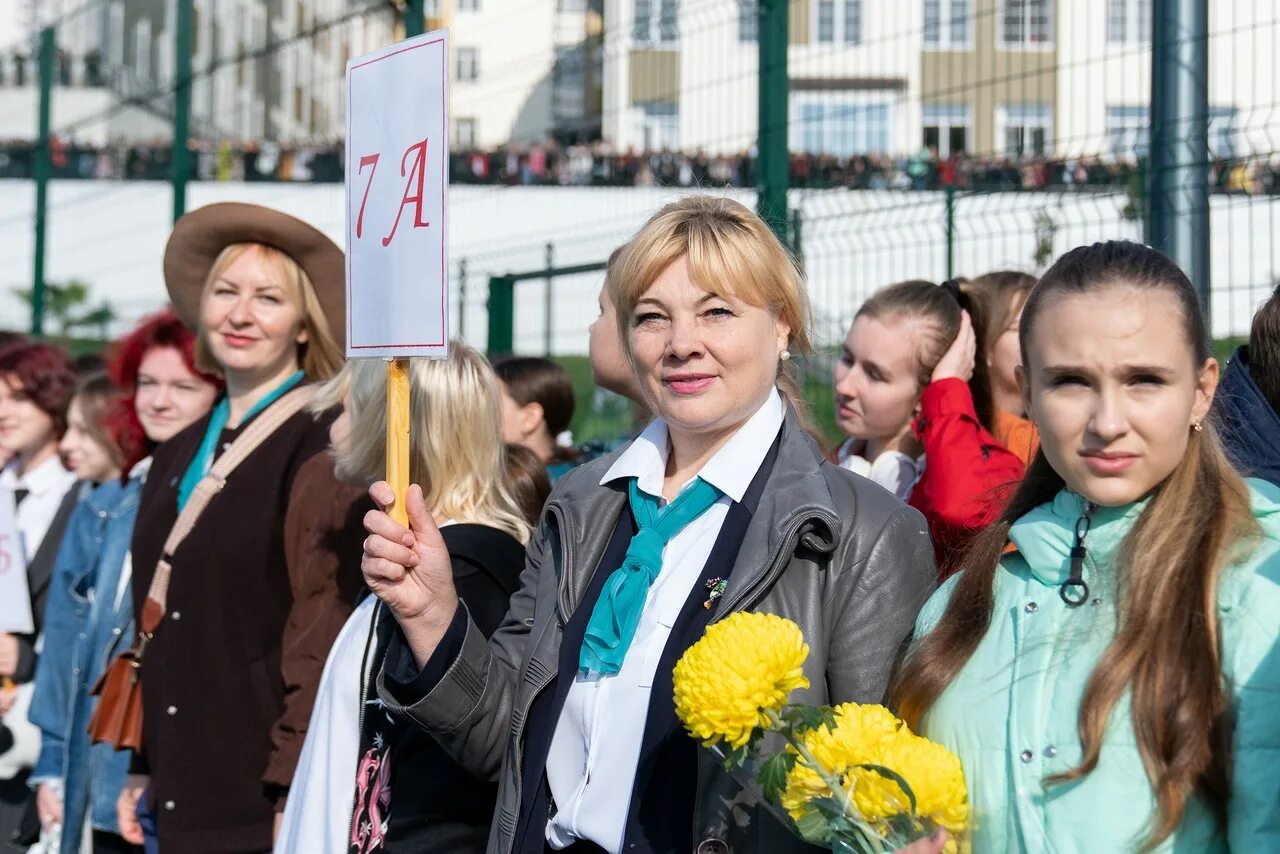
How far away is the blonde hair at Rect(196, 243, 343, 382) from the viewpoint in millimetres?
4262

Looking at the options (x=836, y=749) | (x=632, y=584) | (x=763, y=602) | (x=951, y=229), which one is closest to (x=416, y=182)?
(x=632, y=584)

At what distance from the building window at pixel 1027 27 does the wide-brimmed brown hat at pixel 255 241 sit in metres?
2.40

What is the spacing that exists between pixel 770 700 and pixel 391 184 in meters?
1.33

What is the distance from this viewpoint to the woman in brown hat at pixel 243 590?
3555 mm

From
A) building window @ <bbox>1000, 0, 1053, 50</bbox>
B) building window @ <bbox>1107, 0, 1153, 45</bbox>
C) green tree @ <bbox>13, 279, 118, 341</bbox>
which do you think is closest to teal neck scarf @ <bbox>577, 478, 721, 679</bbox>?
building window @ <bbox>1107, 0, 1153, 45</bbox>

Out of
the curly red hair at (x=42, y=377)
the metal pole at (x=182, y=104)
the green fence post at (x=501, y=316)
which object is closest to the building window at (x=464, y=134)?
the metal pole at (x=182, y=104)

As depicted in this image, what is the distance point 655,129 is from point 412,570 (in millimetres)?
6546

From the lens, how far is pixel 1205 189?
13.3 feet

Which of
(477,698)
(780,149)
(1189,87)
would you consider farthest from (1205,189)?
(477,698)

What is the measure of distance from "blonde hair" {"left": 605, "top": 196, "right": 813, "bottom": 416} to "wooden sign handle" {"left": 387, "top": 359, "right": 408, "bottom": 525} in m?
0.43

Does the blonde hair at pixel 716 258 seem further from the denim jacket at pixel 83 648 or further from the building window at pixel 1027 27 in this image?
the building window at pixel 1027 27

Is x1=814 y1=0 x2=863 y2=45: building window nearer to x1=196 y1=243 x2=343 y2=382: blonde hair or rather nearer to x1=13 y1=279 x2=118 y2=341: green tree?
x1=196 y1=243 x2=343 y2=382: blonde hair

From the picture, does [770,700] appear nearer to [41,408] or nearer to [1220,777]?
[1220,777]

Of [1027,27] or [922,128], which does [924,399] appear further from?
[922,128]
